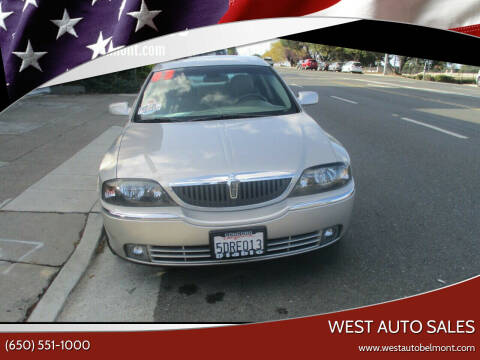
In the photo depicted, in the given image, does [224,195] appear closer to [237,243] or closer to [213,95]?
[237,243]

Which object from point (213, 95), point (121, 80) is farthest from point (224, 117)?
point (121, 80)

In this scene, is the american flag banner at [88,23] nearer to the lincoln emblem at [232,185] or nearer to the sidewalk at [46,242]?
the lincoln emblem at [232,185]

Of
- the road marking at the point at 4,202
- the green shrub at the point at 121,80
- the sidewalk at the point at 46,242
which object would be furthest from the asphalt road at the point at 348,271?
the road marking at the point at 4,202

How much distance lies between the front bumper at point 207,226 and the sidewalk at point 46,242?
63 cm

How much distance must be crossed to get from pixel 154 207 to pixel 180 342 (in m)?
0.87

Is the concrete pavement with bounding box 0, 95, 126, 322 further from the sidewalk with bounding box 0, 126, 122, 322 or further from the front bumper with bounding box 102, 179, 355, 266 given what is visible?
the front bumper with bounding box 102, 179, 355, 266

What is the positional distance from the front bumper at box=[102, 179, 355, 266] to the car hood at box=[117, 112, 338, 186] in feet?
0.81

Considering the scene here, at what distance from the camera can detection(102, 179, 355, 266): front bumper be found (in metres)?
2.78

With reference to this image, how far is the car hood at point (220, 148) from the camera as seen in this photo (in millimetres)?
2918

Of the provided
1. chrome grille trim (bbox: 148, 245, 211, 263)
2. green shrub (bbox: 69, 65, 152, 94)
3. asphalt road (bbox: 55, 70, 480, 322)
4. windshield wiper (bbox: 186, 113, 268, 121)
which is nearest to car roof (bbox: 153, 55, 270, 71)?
green shrub (bbox: 69, 65, 152, 94)

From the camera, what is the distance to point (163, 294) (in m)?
3.06

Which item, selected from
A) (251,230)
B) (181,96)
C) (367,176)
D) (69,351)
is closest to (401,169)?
(367,176)

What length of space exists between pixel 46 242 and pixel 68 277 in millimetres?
708

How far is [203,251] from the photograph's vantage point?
2.85 metres
